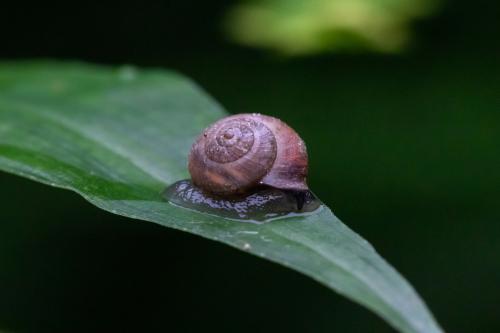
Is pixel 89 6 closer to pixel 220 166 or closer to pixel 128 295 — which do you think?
pixel 128 295

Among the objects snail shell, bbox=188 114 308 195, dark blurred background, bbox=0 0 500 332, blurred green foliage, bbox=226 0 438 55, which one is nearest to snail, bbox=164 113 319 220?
snail shell, bbox=188 114 308 195

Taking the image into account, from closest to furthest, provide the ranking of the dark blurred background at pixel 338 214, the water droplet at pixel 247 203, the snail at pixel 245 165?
1. the water droplet at pixel 247 203
2. the snail at pixel 245 165
3. the dark blurred background at pixel 338 214

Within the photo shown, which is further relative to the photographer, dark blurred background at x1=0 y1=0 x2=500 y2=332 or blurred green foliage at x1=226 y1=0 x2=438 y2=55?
blurred green foliage at x1=226 y1=0 x2=438 y2=55

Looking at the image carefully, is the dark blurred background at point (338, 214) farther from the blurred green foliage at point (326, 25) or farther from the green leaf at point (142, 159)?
the green leaf at point (142, 159)

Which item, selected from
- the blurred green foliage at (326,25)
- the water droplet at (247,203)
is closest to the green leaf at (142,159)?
the water droplet at (247,203)

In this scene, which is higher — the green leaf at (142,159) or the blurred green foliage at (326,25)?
the blurred green foliage at (326,25)

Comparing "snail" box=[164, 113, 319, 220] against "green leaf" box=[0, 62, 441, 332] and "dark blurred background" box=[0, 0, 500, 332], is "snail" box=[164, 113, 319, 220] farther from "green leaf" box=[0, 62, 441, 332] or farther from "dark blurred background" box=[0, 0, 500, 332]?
"dark blurred background" box=[0, 0, 500, 332]
